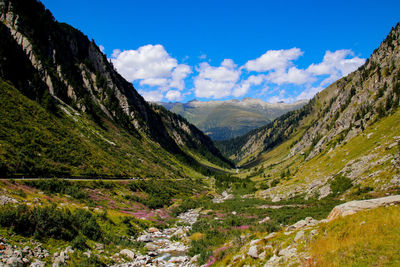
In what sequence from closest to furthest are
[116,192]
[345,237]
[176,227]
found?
[345,237] < [176,227] < [116,192]

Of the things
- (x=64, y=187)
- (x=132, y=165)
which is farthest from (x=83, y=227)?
(x=132, y=165)

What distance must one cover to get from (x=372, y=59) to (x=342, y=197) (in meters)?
149

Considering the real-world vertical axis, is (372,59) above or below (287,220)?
above

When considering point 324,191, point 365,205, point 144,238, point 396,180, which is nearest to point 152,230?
point 144,238

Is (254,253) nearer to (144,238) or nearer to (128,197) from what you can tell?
(144,238)

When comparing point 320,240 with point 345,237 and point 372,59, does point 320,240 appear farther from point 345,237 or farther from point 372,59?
point 372,59

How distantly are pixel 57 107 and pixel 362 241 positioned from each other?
9379 centimetres

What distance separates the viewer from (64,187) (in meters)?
36.0

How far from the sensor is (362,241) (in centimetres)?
955

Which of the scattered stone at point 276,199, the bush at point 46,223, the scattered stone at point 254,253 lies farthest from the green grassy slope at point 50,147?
the scattered stone at point 276,199

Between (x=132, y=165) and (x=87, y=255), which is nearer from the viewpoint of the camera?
(x=87, y=255)

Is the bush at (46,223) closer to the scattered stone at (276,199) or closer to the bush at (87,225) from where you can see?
the bush at (87,225)

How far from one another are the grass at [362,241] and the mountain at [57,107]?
141ft

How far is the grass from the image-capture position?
8.45m
